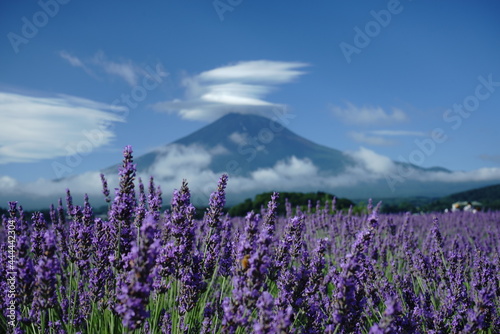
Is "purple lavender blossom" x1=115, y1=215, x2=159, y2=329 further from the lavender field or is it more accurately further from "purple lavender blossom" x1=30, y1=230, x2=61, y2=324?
"purple lavender blossom" x1=30, y1=230, x2=61, y2=324

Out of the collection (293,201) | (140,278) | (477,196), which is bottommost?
(477,196)

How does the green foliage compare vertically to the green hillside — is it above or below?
above

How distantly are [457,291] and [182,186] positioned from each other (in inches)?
103

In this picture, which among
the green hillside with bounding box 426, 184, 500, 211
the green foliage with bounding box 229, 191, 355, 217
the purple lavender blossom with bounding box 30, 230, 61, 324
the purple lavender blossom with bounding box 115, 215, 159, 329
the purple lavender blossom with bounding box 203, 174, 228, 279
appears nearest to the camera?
the purple lavender blossom with bounding box 115, 215, 159, 329

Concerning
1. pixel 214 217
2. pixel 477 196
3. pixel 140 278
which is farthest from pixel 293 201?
pixel 477 196

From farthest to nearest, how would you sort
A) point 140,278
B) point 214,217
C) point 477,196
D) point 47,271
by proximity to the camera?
point 477,196, point 214,217, point 47,271, point 140,278

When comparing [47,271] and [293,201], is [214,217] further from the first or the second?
[293,201]

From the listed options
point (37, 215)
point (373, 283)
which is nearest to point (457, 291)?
point (373, 283)

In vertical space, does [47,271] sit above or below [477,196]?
above

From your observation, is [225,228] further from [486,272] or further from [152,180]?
[486,272]

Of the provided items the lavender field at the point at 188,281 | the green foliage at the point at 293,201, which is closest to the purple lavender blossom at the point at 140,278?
the lavender field at the point at 188,281

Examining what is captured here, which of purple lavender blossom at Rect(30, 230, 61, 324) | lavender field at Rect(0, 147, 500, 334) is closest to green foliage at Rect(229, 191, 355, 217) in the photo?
lavender field at Rect(0, 147, 500, 334)

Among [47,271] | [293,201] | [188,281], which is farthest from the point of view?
[293,201]

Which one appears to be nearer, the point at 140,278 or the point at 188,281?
the point at 140,278
